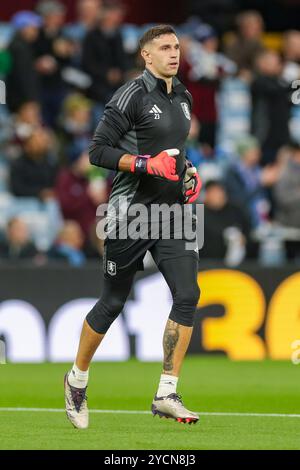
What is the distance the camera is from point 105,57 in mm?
18578

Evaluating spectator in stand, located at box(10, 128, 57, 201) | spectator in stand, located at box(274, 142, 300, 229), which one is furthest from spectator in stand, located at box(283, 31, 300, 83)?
spectator in stand, located at box(10, 128, 57, 201)

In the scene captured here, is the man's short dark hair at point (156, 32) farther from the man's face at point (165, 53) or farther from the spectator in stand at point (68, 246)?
the spectator in stand at point (68, 246)

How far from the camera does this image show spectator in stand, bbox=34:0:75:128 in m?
18.1

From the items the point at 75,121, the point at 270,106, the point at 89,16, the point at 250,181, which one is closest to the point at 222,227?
the point at 250,181

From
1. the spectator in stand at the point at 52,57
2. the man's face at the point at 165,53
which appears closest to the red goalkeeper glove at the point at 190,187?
the man's face at the point at 165,53

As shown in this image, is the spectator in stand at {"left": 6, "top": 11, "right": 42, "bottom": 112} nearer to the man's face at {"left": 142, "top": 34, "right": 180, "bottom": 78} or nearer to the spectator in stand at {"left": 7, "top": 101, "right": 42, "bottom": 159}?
the spectator in stand at {"left": 7, "top": 101, "right": 42, "bottom": 159}

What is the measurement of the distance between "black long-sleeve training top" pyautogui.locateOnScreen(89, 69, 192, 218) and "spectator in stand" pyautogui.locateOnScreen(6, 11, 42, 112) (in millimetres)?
9334

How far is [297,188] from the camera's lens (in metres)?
17.4

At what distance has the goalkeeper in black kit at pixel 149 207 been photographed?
850 cm

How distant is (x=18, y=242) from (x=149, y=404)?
597cm

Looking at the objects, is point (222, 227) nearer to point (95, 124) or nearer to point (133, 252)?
point (95, 124)

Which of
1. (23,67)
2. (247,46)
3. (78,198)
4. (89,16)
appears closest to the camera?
(78,198)
